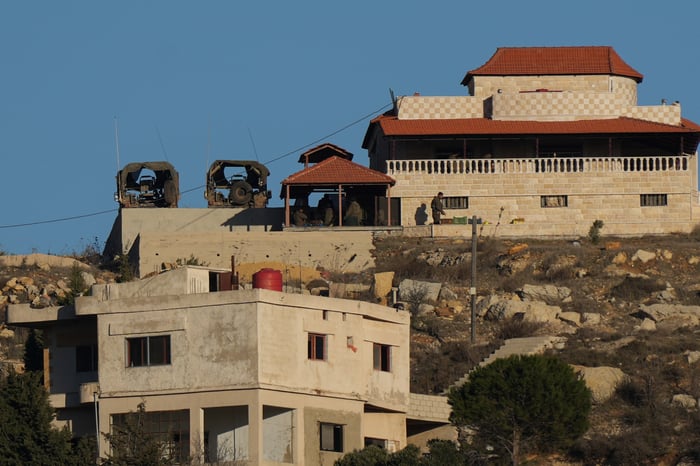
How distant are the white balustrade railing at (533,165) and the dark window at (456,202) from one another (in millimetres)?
914

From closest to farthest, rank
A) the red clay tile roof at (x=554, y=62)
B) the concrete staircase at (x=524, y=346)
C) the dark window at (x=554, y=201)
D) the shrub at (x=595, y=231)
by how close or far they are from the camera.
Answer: the concrete staircase at (x=524, y=346), the shrub at (x=595, y=231), the dark window at (x=554, y=201), the red clay tile roof at (x=554, y=62)

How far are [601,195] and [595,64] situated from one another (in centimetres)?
684

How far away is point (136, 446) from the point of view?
56094 millimetres

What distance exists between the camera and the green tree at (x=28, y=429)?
56969 millimetres

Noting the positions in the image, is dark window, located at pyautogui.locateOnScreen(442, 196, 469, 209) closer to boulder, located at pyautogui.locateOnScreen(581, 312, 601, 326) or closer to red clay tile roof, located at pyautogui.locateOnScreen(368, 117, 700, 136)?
red clay tile roof, located at pyautogui.locateOnScreen(368, 117, 700, 136)

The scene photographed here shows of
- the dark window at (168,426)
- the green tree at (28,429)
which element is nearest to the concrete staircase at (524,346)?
the dark window at (168,426)

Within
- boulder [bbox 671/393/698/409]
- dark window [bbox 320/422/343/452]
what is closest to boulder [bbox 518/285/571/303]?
boulder [bbox 671/393/698/409]

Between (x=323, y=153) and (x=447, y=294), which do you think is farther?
(x=323, y=153)

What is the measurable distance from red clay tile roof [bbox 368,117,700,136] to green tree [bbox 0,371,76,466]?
96.2 ft

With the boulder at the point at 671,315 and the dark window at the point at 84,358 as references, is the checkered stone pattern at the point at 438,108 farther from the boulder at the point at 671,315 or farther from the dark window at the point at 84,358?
the dark window at the point at 84,358

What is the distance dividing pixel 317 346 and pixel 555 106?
29898mm

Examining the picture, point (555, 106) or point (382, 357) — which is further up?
point (555, 106)

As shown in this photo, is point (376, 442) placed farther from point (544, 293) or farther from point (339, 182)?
point (339, 182)

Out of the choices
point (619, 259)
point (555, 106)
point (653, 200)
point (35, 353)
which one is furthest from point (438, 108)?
point (35, 353)
